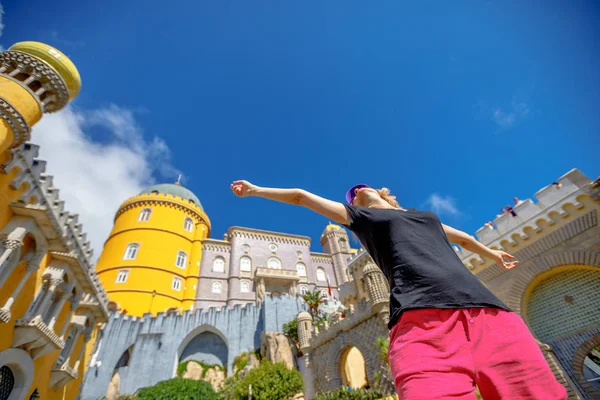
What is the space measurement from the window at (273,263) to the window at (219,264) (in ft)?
17.6

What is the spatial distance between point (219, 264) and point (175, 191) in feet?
35.7

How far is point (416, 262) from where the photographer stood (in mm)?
1731

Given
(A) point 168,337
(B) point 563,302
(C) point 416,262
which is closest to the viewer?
(C) point 416,262

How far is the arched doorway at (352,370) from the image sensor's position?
17031mm

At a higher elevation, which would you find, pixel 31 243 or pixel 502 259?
pixel 31 243

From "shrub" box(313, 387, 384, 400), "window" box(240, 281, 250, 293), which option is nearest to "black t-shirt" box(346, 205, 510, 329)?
"shrub" box(313, 387, 384, 400)

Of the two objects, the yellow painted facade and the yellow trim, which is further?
the yellow trim

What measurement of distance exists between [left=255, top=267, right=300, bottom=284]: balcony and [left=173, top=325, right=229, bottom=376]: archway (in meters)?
8.52

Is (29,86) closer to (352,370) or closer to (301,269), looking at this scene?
(352,370)

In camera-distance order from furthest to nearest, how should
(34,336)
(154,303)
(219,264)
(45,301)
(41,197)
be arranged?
(219,264) < (154,303) < (45,301) < (41,197) < (34,336)

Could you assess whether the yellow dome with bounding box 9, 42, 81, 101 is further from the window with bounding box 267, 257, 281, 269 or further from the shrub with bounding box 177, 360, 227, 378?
the window with bounding box 267, 257, 281, 269

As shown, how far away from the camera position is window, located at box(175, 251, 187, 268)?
32.6 m

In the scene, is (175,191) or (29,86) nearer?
(29,86)

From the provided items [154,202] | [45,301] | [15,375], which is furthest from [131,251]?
[15,375]
